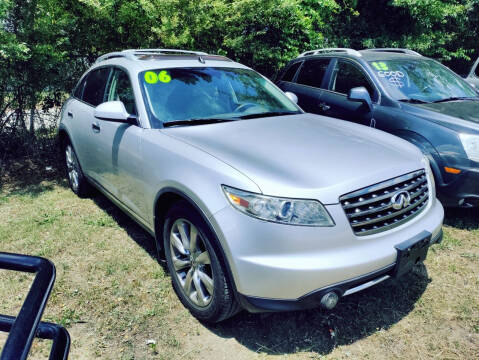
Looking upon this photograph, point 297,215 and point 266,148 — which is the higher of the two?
point 266,148

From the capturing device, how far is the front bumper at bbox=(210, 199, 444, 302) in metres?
2.10

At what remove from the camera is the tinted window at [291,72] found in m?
6.17

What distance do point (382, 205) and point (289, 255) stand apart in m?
0.70

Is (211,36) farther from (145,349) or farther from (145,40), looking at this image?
(145,349)

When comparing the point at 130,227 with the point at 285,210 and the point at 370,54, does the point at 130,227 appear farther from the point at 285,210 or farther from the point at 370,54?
the point at 370,54

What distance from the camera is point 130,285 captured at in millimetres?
3117

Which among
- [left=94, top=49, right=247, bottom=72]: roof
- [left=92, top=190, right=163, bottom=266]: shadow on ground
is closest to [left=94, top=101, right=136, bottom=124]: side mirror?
[left=94, top=49, right=247, bottom=72]: roof

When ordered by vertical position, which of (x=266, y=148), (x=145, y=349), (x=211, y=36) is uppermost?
(x=211, y=36)

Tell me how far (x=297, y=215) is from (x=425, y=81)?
3704 mm

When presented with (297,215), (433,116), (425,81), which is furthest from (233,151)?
(425,81)

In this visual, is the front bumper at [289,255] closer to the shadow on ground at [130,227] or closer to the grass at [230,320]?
the grass at [230,320]

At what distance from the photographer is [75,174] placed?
4.80m

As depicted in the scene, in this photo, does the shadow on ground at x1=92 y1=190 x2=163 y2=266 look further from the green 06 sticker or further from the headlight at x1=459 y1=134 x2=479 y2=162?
the headlight at x1=459 y1=134 x2=479 y2=162

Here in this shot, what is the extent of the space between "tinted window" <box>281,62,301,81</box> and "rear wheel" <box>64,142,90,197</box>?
3450 mm
